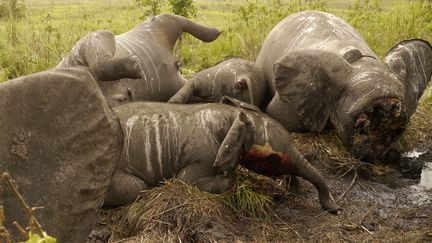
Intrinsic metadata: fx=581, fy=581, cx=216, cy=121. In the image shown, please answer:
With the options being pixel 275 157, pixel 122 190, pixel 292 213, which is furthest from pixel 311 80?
pixel 122 190

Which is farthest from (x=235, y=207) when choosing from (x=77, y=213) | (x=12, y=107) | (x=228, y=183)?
(x=12, y=107)

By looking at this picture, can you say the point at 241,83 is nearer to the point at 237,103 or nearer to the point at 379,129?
the point at 237,103

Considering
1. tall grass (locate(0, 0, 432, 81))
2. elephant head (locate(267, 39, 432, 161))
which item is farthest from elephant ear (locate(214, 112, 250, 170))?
tall grass (locate(0, 0, 432, 81))

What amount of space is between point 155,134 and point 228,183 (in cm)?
64

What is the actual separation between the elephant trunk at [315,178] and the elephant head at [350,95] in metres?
0.43

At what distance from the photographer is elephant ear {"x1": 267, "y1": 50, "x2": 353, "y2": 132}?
4.39 meters

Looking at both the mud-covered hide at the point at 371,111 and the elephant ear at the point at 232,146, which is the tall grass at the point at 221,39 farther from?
the elephant ear at the point at 232,146

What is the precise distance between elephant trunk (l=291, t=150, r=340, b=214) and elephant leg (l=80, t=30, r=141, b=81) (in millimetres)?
1266

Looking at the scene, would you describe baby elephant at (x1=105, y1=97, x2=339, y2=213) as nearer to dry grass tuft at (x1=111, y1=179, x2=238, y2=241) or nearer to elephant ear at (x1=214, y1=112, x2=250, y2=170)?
elephant ear at (x1=214, y1=112, x2=250, y2=170)

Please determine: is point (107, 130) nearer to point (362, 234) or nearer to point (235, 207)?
point (235, 207)

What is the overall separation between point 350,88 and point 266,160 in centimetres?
83

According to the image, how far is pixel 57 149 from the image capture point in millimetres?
2373

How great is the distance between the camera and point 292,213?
4.15 m

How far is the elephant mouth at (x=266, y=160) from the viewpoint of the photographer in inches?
162
